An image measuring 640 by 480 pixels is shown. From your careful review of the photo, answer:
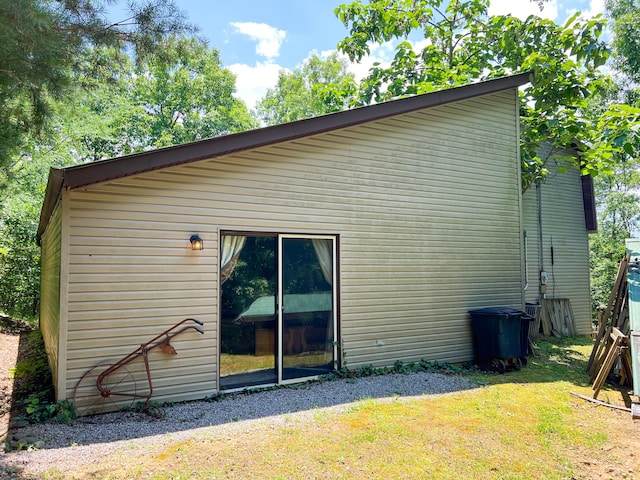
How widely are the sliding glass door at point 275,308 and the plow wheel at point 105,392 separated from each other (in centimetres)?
105

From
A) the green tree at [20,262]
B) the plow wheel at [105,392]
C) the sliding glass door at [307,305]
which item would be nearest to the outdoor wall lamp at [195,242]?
the sliding glass door at [307,305]

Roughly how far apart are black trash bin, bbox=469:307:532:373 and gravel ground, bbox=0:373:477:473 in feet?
3.31

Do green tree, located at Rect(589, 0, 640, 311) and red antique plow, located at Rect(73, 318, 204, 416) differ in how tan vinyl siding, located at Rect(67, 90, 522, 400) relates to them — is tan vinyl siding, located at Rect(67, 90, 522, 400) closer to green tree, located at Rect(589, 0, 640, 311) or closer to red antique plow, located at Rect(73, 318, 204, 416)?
red antique plow, located at Rect(73, 318, 204, 416)

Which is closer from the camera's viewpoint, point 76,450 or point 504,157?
point 76,450

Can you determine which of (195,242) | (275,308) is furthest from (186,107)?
(275,308)

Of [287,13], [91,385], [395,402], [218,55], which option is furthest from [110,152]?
[395,402]

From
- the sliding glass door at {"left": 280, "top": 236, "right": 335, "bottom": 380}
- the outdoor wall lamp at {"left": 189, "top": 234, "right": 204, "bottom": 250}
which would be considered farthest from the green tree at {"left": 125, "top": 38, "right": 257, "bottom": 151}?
the outdoor wall lamp at {"left": 189, "top": 234, "right": 204, "bottom": 250}

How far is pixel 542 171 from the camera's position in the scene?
862 cm

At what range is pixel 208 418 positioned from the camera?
421cm

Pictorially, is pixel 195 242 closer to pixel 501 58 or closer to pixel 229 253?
pixel 229 253

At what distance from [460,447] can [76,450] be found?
10.6ft

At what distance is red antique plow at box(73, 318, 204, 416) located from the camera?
4.27 meters

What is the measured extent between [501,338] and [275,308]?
142 inches

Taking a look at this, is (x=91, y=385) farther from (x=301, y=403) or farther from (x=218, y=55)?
(x=218, y=55)
